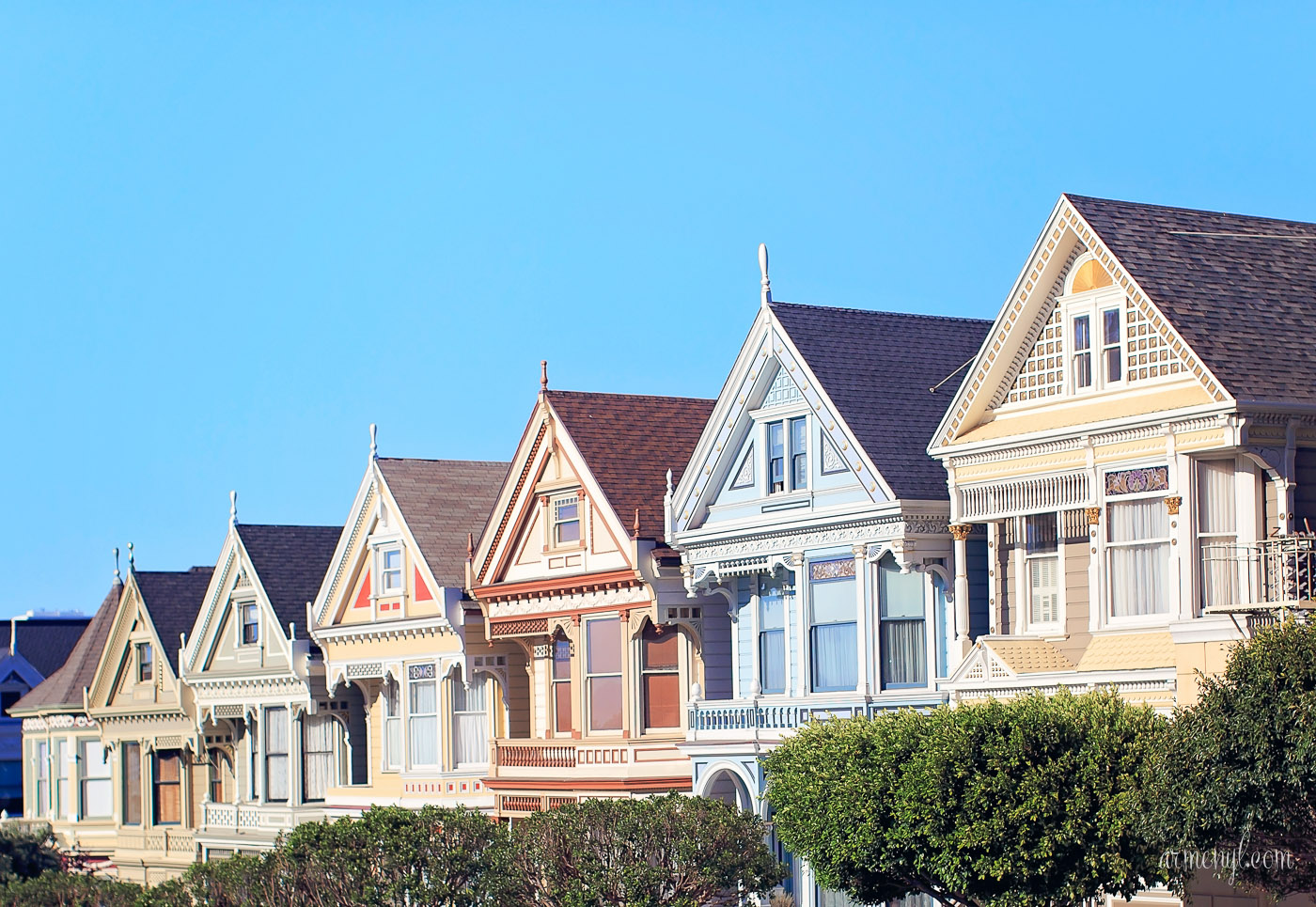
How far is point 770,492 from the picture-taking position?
115ft

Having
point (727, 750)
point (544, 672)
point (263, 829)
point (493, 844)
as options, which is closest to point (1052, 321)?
point (727, 750)

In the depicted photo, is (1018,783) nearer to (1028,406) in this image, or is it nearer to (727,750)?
(1028,406)

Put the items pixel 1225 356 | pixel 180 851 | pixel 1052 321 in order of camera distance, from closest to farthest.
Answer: pixel 1225 356 < pixel 1052 321 < pixel 180 851

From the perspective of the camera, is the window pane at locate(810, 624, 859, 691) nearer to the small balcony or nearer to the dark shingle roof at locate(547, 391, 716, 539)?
the dark shingle roof at locate(547, 391, 716, 539)

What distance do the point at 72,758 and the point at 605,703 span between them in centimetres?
2802

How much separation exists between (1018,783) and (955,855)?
1.47 meters

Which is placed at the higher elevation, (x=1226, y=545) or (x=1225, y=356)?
(x=1225, y=356)

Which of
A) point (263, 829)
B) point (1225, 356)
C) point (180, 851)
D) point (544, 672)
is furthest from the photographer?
point (180, 851)

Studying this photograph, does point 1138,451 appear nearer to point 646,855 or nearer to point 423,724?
point 646,855

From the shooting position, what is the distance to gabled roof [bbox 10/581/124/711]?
61.3m

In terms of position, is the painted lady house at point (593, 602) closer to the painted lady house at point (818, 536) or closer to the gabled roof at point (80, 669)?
the painted lady house at point (818, 536)

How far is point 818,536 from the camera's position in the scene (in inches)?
1320

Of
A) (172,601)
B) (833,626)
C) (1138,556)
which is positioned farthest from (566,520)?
(172,601)

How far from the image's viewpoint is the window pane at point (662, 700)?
3828 cm
